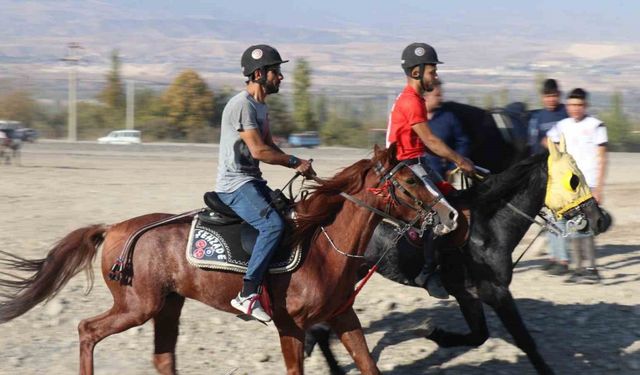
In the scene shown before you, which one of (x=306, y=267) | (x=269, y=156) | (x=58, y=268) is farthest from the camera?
(x=58, y=268)

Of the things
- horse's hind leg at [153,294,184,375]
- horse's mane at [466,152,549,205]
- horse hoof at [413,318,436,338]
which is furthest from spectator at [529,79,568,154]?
horse's hind leg at [153,294,184,375]

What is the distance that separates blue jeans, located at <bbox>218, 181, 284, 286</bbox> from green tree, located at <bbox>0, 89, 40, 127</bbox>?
54.0 metres

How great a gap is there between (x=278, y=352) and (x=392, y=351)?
94 cm

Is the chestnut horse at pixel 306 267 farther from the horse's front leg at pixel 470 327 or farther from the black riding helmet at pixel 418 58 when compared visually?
the horse's front leg at pixel 470 327

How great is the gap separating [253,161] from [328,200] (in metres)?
0.59

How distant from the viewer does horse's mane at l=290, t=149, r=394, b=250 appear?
6582mm

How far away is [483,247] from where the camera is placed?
7.76 meters

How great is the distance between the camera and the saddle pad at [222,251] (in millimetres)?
6656

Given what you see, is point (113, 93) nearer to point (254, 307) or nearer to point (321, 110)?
point (321, 110)

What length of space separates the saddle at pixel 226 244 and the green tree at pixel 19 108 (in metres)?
53.8

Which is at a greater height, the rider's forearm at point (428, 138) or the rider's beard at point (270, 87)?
the rider's beard at point (270, 87)

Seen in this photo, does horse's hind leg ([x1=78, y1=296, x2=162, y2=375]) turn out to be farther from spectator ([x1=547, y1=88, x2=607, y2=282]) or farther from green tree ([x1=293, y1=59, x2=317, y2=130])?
green tree ([x1=293, y1=59, x2=317, y2=130])

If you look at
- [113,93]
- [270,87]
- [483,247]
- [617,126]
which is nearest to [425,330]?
[483,247]

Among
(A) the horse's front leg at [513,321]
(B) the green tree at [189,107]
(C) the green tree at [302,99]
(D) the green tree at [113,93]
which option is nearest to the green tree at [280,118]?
(C) the green tree at [302,99]
